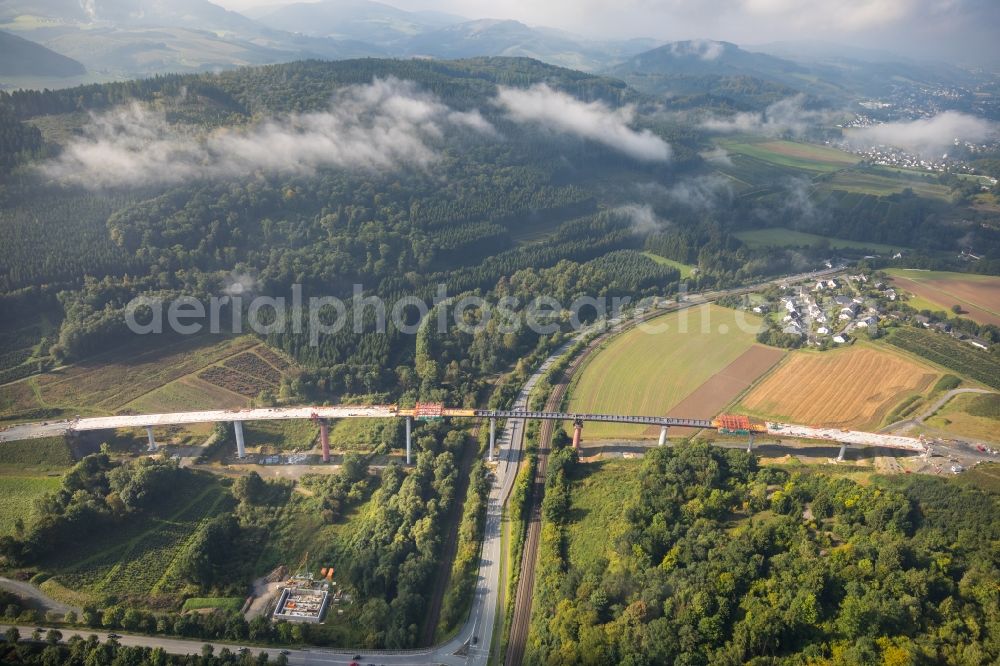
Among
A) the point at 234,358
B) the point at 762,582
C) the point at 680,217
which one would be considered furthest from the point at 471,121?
the point at 762,582

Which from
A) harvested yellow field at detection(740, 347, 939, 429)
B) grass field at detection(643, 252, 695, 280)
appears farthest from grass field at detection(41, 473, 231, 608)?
grass field at detection(643, 252, 695, 280)

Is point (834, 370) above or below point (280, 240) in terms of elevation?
below

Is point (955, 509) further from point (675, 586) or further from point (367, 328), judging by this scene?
point (367, 328)

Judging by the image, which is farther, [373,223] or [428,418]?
[373,223]

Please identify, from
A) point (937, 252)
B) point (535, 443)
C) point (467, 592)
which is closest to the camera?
point (467, 592)

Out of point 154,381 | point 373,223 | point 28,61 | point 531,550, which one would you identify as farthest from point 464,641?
point 28,61

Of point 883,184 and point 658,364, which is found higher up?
point 883,184

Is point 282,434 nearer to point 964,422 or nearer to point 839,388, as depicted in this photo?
point 839,388

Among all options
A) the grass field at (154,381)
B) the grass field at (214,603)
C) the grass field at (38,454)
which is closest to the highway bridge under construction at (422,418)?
the grass field at (38,454)
